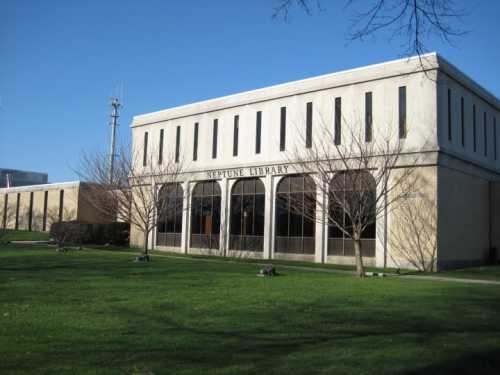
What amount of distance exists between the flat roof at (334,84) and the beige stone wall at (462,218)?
511 centimetres

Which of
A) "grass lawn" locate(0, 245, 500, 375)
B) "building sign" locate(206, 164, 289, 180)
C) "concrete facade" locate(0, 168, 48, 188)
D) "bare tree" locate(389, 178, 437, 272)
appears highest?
"concrete facade" locate(0, 168, 48, 188)

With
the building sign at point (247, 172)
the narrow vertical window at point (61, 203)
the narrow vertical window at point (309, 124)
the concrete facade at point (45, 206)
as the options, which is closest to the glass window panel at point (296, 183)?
the building sign at point (247, 172)

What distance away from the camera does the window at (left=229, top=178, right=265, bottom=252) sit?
33.1 metres

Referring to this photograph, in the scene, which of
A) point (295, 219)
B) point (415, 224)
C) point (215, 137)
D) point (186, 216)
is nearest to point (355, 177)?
point (415, 224)

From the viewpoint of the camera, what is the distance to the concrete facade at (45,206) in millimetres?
51094

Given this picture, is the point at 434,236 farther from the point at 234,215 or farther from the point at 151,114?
the point at 151,114

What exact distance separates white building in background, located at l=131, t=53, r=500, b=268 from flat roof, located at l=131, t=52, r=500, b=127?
69 millimetres

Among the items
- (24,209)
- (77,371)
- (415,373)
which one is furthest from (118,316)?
(24,209)

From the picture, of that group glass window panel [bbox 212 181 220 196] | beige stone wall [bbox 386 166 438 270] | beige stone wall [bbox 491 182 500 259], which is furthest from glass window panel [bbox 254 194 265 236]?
beige stone wall [bbox 491 182 500 259]

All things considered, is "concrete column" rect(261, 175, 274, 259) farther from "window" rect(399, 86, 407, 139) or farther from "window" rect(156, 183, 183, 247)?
"window" rect(399, 86, 407, 139)

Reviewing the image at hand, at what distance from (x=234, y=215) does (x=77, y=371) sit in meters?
28.5

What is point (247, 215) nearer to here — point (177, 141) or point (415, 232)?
point (177, 141)

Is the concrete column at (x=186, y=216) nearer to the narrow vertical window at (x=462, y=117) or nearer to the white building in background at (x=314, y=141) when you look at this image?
the white building in background at (x=314, y=141)

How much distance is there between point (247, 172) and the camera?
110 feet
